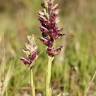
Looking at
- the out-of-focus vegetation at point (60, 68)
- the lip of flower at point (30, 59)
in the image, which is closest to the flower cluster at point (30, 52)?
the lip of flower at point (30, 59)

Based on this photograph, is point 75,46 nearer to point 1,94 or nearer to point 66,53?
point 66,53

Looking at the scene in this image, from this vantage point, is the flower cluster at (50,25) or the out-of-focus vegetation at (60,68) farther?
the out-of-focus vegetation at (60,68)

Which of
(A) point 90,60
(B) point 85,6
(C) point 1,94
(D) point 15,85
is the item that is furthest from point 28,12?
(C) point 1,94

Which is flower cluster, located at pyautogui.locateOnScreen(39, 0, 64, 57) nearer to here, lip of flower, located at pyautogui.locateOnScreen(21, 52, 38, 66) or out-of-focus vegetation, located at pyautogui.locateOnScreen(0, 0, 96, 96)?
lip of flower, located at pyautogui.locateOnScreen(21, 52, 38, 66)

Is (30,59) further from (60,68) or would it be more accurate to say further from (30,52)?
(60,68)

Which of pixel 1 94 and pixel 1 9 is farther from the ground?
pixel 1 9

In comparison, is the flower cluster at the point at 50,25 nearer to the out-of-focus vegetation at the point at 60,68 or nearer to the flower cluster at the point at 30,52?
the flower cluster at the point at 30,52
